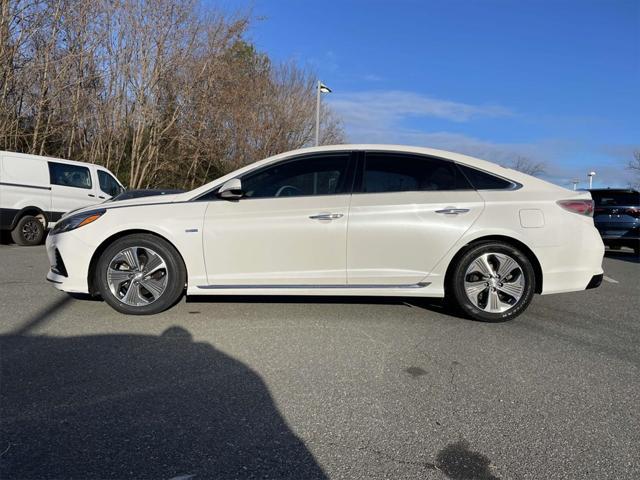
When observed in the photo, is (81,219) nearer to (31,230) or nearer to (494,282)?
(494,282)

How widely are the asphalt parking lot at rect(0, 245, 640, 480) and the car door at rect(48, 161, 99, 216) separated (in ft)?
22.3

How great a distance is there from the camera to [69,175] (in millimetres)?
11297

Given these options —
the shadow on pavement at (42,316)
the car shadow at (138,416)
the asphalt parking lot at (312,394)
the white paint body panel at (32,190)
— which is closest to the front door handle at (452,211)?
the asphalt parking lot at (312,394)

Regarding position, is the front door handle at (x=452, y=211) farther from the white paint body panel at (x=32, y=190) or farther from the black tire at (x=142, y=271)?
the white paint body panel at (x=32, y=190)

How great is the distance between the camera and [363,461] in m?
2.36

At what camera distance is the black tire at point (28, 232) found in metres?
10.3

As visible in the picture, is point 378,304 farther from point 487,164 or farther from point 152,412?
point 152,412

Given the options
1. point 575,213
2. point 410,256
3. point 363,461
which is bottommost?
point 363,461

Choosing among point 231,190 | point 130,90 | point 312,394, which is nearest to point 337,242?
point 231,190

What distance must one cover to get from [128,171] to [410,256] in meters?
16.4

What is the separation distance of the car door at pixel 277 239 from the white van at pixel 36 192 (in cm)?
766

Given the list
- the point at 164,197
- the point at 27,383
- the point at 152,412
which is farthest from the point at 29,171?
the point at 152,412

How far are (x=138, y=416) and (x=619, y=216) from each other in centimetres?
1166

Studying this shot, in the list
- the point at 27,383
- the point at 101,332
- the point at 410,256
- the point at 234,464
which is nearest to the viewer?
the point at 234,464
